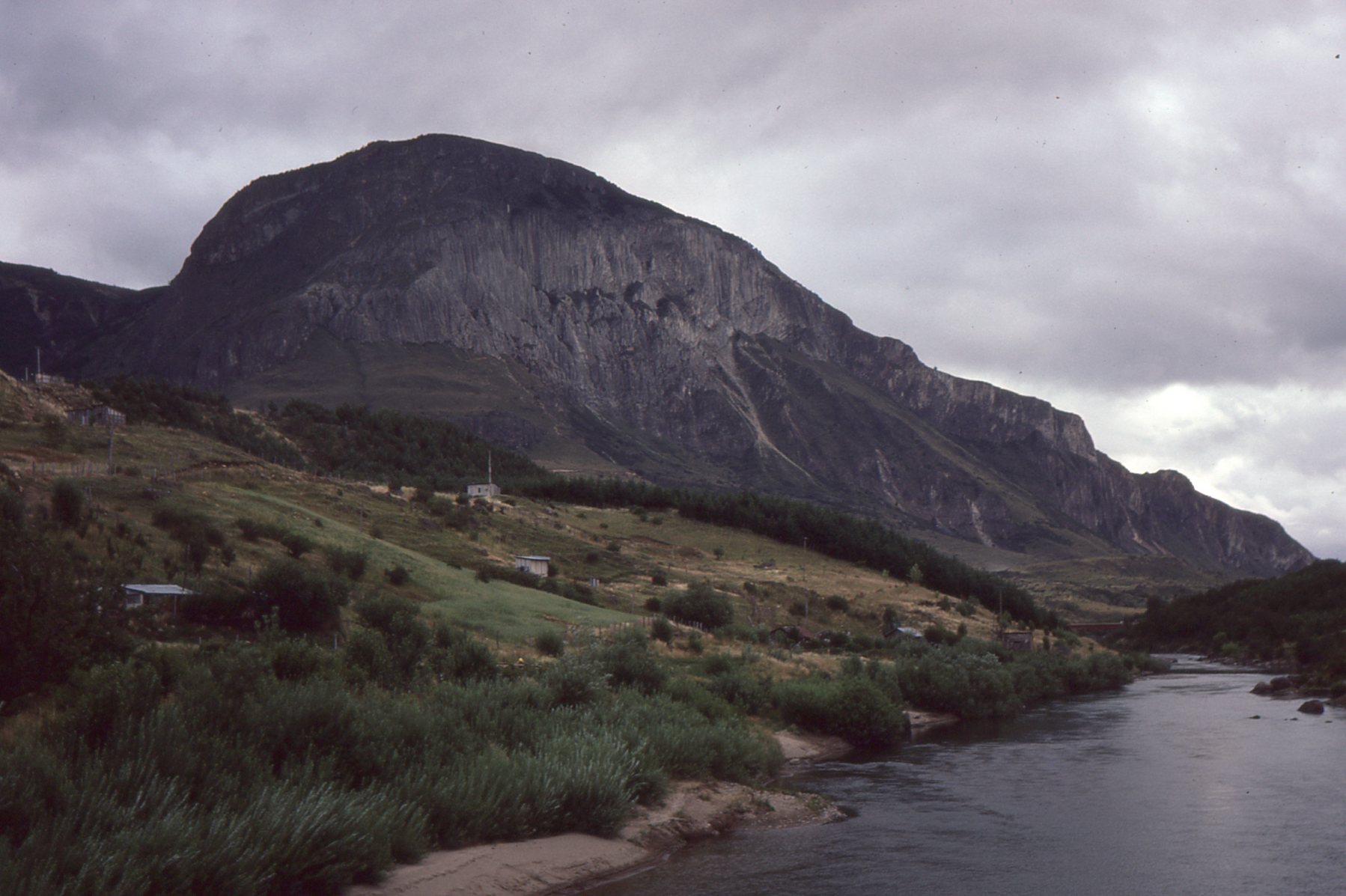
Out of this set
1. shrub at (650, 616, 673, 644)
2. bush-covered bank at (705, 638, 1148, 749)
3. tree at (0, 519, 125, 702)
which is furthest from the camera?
shrub at (650, 616, 673, 644)

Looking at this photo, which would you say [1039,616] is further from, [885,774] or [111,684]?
[111,684]

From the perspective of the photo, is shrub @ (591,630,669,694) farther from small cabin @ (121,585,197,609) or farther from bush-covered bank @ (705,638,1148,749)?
small cabin @ (121,585,197,609)

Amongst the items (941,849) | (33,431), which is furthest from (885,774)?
(33,431)

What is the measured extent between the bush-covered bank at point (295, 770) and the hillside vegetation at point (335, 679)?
5 centimetres

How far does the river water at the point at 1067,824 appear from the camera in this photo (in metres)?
19.5

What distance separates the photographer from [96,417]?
87.4 m

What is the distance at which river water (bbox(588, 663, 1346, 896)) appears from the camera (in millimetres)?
19547

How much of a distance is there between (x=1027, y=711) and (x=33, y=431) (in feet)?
189

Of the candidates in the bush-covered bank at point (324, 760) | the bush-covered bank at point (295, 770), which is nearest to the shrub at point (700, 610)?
the bush-covered bank at point (324, 760)

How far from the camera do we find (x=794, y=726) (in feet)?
127

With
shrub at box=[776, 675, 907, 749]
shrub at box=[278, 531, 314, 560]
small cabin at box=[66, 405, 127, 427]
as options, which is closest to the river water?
shrub at box=[776, 675, 907, 749]

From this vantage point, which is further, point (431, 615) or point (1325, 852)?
point (431, 615)

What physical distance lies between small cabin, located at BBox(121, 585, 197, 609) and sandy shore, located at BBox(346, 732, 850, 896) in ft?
56.2

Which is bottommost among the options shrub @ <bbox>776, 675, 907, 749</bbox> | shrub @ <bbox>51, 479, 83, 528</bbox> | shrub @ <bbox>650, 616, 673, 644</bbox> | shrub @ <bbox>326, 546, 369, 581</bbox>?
shrub @ <bbox>776, 675, 907, 749</bbox>
